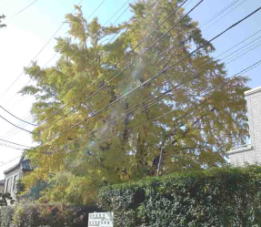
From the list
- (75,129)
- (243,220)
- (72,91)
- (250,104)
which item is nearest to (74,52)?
(72,91)

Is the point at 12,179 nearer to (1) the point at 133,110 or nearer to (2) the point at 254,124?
(1) the point at 133,110

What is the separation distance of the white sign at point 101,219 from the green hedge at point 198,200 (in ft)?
3.06

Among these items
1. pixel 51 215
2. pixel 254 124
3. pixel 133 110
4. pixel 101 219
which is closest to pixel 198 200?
pixel 101 219

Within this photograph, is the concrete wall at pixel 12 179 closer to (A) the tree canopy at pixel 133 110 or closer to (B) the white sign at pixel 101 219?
(A) the tree canopy at pixel 133 110

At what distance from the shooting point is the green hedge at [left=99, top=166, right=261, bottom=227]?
8109 millimetres

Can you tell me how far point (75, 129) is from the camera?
1858 centimetres

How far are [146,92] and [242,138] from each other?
6.02 m

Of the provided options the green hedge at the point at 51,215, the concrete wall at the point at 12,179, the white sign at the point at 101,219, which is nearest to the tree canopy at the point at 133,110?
the green hedge at the point at 51,215

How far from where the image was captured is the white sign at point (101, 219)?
40.0 feet

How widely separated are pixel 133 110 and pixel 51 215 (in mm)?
7242

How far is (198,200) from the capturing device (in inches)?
355

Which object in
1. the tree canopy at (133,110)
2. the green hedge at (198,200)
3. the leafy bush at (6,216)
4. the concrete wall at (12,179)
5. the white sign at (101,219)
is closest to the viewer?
the green hedge at (198,200)

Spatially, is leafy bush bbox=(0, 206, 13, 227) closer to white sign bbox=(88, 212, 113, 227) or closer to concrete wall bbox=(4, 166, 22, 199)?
white sign bbox=(88, 212, 113, 227)

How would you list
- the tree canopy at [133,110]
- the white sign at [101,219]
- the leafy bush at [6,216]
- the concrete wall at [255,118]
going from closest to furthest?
1. the white sign at [101,219]
2. the concrete wall at [255,118]
3. the tree canopy at [133,110]
4. the leafy bush at [6,216]
